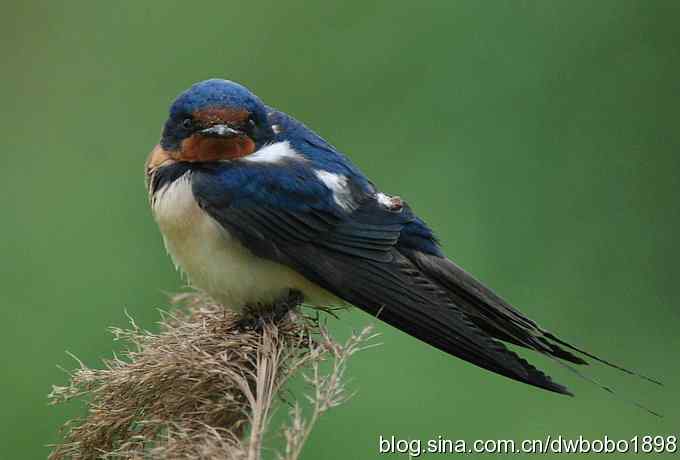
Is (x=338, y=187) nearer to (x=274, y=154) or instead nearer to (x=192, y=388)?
(x=274, y=154)

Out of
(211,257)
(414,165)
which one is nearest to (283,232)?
(211,257)

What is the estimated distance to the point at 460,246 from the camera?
123 inches

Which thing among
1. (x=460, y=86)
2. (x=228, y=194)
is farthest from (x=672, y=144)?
(x=228, y=194)

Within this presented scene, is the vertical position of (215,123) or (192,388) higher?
(215,123)

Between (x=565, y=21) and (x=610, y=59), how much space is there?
17 centimetres

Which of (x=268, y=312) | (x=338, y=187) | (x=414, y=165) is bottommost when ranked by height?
(x=268, y=312)

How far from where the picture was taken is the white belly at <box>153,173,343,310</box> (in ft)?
8.05

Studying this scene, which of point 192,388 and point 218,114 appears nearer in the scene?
point 192,388

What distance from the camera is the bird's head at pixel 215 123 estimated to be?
2514 millimetres

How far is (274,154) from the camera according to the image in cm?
259

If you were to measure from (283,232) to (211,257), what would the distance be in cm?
15

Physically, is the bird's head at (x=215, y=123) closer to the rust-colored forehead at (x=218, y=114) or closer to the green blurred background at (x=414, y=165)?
the rust-colored forehead at (x=218, y=114)

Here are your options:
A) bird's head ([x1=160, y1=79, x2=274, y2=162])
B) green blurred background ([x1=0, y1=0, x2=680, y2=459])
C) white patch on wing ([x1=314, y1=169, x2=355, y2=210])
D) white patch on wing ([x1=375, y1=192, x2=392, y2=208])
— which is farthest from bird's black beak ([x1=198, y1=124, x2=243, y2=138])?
green blurred background ([x1=0, y1=0, x2=680, y2=459])

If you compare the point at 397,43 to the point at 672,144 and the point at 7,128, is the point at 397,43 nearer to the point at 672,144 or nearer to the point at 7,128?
the point at 672,144
